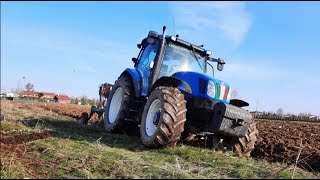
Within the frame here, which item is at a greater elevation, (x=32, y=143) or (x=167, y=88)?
(x=167, y=88)

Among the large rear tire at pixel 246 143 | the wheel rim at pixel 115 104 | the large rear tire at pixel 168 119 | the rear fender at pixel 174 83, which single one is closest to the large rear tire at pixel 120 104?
the wheel rim at pixel 115 104

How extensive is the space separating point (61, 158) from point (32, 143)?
1.52 metres

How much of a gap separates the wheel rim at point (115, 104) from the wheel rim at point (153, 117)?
9.25 feet

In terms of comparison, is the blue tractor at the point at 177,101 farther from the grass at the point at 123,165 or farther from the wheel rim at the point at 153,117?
the grass at the point at 123,165

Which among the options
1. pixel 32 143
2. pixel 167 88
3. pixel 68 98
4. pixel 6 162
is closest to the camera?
pixel 6 162

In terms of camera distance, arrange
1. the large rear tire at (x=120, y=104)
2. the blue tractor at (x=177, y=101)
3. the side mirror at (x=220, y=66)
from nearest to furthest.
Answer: the blue tractor at (x=177, y=101), the large rear tire at (x=120, y=104), the side mirror at (x=220, y=66)

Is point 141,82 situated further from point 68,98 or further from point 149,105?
point 68,98

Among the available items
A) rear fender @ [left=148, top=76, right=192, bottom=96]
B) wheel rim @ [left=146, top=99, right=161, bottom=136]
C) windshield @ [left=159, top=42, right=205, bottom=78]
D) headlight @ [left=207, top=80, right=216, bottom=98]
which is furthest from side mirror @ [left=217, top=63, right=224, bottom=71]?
wheel rim @ [left=146, top=99, right=161, bottom=136]

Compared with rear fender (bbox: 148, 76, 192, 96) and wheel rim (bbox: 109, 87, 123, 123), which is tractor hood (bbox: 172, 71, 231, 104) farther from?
wheel rim (bbox: 109, 87, 123, 123)

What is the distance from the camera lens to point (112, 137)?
9383 mm

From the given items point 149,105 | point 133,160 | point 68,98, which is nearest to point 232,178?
point 133,160

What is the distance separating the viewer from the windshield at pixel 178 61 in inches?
A: 369

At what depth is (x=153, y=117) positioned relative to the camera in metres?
8.27

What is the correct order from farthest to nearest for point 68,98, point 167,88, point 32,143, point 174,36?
point 68,98 → point 174,36 → point 167,88 → point 32,143
